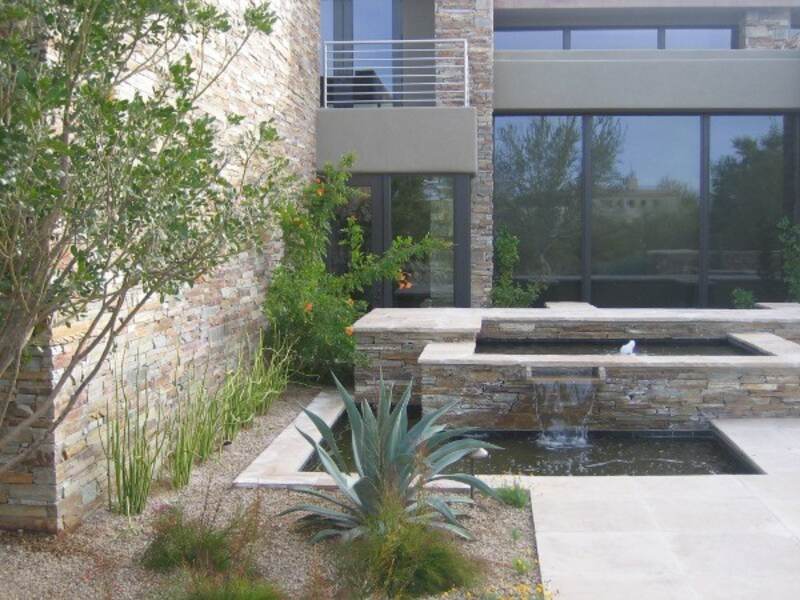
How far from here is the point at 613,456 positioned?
730 centimetres

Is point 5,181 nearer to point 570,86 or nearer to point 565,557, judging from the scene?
point 565,557

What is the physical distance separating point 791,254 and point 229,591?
484 inches

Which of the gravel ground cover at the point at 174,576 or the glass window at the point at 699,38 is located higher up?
the glass window at the point at 699,38

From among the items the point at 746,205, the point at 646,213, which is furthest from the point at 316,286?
the point at 746,205

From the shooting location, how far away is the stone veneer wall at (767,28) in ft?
47.6

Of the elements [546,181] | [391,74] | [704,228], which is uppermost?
[391,74]

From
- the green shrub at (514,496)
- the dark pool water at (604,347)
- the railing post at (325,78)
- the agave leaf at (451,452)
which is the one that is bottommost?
the green shrub at (514,496)

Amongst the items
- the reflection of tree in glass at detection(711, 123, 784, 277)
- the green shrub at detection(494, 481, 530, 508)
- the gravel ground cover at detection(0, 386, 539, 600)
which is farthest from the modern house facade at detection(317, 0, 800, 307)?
the gravel ground cover at detection(0, 386, 539, 600)

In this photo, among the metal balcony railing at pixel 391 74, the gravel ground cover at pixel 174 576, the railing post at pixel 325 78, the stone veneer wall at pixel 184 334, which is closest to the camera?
the gravel ground cover at pixel 174 576

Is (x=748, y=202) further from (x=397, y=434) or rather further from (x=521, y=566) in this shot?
(x=521, y=566)

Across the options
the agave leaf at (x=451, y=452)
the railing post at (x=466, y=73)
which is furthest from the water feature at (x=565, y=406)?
the railing post at (x=466, y=73)

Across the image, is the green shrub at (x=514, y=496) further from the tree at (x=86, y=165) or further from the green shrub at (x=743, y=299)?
the green shrub at (x=743, y=299)

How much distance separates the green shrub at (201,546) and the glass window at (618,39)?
1278 cm

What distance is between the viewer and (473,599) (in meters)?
4.03
